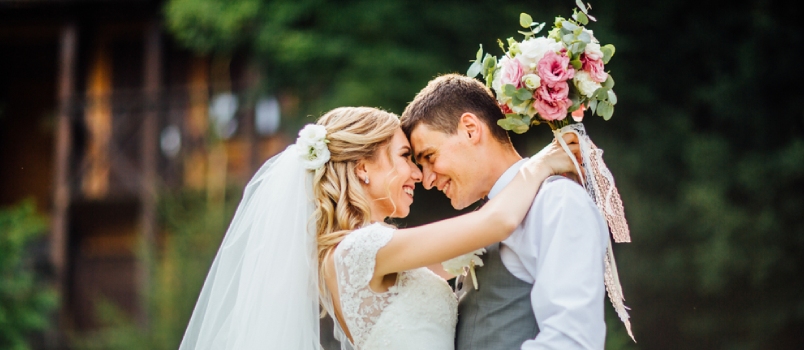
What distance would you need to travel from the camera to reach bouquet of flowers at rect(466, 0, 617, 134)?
3.05m

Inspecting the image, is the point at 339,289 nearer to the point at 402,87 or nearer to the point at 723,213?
the point at 402,87

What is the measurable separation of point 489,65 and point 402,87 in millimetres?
6812

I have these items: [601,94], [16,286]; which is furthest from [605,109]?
[16,286]

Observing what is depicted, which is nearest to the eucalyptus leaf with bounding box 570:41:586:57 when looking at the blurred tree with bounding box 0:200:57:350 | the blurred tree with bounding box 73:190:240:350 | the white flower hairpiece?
the white flower hairpiece

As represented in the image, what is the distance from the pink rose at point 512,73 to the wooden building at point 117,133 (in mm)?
9499

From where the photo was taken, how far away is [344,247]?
320 centimetres

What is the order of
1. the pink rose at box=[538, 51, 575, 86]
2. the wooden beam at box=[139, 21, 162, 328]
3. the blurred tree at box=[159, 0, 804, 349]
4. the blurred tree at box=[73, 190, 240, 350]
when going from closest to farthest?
1. the pink rose at box=[538, 51, 575, 86]
2. the blurred tree at box=[73, 190, 240, 350]
3. the blurred tree at box=[159, 0, 804, 349]
4. the wooden beam at box=[139, 21, 162, 328]

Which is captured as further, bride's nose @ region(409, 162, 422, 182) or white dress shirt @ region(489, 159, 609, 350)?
bride's nose @ region(409, 162, 422, 182)

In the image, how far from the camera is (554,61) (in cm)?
306

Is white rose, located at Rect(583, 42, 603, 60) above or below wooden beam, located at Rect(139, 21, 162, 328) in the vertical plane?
above

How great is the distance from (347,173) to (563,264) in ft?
3.66

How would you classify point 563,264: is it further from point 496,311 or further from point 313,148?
point 313,148

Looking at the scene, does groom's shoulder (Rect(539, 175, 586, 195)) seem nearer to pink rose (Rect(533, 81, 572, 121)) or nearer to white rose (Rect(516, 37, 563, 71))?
pink rose (Rect(533, 81, 572, 121))

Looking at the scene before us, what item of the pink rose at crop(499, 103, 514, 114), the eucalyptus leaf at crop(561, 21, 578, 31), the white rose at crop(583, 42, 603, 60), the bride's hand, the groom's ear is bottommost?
the bride's hand
